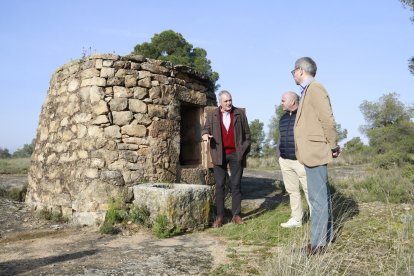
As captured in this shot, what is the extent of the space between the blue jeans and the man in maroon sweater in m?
1.84

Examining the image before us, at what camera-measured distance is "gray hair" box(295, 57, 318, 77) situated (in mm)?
3451

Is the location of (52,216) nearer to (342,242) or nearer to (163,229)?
(163,229)

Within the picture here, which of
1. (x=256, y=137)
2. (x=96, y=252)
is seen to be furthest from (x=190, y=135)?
(x=256, y=137)

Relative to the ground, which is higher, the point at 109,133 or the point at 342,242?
the point at 109,133

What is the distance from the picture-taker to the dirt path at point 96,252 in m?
3.24

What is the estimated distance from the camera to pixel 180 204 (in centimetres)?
471

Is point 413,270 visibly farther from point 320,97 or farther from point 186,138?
point 186,138

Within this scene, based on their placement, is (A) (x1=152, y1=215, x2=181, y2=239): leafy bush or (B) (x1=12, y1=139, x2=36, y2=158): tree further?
(B) (x1=12, y1=139, x2=36, y2=158): tree

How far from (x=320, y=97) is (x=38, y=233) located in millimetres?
4131

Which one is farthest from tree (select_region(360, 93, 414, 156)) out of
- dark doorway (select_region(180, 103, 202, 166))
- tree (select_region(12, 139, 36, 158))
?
tree (select_region(12, 139, 36, 158))

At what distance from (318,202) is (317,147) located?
1.63ft

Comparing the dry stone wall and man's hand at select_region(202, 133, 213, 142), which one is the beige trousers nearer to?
man's hand at select_region(202, 133, 213, 142)

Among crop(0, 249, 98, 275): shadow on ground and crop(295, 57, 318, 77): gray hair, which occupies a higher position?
crop(295, 57, 318, 77): gray hair

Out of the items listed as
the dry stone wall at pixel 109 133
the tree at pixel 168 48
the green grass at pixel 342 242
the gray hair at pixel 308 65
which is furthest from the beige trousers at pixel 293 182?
the tree at pixel 168 48
